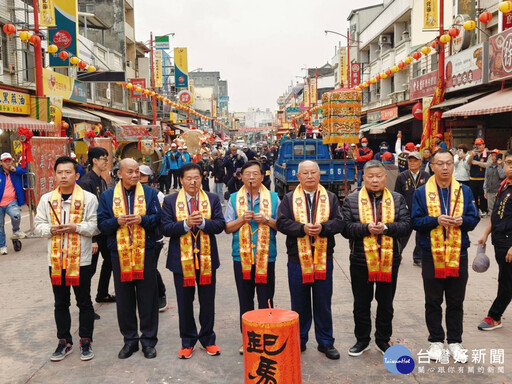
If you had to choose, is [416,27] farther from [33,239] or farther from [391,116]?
[33,239]

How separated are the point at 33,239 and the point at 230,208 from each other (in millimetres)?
7854

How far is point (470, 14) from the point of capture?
19281mm

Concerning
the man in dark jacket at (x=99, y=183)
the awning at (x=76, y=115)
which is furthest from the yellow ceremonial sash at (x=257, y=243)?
the awning at (x=76, y=115)

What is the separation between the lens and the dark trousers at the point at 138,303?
15.6 feet

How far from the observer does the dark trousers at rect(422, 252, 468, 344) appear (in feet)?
14.9

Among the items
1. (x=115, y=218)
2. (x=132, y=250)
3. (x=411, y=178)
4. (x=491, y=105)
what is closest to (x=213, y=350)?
(x=132, y=250)

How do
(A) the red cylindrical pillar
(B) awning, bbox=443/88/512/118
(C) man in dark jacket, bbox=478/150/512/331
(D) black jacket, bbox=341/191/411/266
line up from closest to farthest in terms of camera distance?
1. (A) the red cylindrical pillar
2. (D) black jacket, bbox=341/191/411/266
3. (C) man in dark jacket, bbox=478/150/512/331
4. (B) awning, bbox=443/88/512/118

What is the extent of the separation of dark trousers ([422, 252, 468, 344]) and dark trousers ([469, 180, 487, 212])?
9050 mm

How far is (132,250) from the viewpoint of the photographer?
4691 millimetres

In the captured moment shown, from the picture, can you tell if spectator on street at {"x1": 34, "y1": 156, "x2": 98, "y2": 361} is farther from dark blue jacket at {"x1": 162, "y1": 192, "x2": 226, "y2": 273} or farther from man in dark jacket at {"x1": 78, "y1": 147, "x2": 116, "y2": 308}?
man in dark jacket at {"x1": 78, "y1": 147, "x2": 116, "y2": 308}

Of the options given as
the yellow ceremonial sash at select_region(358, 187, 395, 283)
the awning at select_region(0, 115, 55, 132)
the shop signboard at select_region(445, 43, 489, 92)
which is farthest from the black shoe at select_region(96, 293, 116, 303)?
the shop signboard at select_region(445, 43, 489, 92)

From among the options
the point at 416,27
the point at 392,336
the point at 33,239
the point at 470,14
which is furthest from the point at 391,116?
the point at 392,336

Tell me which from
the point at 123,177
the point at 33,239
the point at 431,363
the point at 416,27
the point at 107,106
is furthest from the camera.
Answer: the point at 107,106

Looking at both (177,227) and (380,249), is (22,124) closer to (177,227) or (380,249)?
(177,227)
